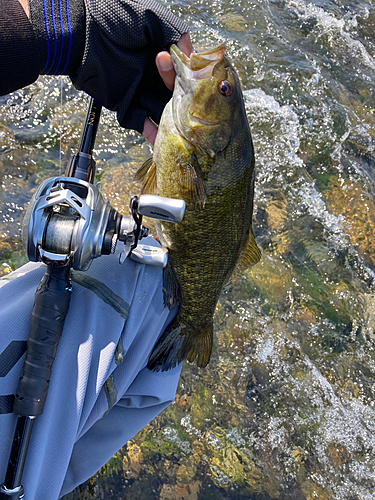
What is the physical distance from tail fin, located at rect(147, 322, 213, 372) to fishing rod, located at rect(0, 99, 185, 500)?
0.68 metres

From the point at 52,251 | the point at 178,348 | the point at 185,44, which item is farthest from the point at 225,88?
the point at 178,348

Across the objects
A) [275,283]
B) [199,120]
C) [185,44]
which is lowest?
[275,283]

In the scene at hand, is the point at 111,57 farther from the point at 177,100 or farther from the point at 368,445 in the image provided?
the point at 368,445

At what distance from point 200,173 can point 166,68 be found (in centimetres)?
61

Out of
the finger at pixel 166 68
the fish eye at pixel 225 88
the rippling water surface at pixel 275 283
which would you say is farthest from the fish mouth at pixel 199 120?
the rippling water surface at pixel 275 283

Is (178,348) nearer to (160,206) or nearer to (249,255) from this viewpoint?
(249,255)

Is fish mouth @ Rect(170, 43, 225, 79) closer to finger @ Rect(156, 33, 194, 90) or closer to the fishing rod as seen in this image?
finger @ Rect(156, 33, 194, 90)

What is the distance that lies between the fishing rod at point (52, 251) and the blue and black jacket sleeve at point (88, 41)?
0.71 meters

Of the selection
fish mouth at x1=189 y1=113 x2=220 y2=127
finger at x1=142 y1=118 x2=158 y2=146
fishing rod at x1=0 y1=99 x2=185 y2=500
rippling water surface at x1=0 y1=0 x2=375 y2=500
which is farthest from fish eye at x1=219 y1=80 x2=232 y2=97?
rippling water surface at x1=0 y1=0 x2=375 y2=500

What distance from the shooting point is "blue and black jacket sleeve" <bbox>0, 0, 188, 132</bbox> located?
187 cm

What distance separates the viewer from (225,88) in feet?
6.88

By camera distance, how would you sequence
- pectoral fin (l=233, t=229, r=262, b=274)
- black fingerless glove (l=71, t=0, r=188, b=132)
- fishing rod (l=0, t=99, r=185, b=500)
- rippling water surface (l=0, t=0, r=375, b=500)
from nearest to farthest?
fishing rod (l=0, t=99, r=185, b=500) → black fingerless glove (l=71, t=0, r=188, b=132) → pectoral fin (l=233, t=229, r=262, b=274) → rippling water surface (l=0, t=0, r=375, b=500)

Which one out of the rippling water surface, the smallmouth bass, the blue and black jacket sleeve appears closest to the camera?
the blue and black jacket sleeve

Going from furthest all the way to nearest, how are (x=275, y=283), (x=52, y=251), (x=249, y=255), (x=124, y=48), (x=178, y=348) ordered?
(x=275, y=283), (x=249, y=255), (x=178, y=348), (x=124, y=48), (x=52, y=251)
